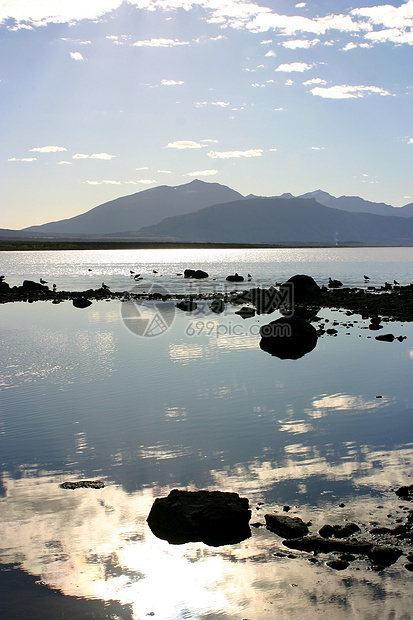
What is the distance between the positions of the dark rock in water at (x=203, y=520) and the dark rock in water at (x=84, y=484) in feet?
6.90

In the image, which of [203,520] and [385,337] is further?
[385,337]

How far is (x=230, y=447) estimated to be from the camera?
48.2ft

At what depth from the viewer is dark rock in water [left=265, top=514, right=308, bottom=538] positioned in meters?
10.2

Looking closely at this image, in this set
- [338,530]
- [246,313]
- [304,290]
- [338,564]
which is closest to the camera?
[338,564]

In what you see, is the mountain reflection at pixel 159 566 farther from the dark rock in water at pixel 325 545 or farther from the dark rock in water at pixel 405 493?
the dark rock in water at pixel 405 493

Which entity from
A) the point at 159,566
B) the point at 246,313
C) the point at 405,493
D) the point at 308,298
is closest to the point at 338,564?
the point at 159,566

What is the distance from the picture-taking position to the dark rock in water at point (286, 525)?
400 inches

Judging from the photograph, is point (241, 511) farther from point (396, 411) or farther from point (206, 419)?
point (396, 411)

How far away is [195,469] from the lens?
13.2 meters

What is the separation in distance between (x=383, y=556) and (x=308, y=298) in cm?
4946

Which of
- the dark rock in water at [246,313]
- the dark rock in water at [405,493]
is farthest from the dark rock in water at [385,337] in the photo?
the dark rock in water at [405,493]

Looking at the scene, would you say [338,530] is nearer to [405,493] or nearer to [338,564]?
[338,564]

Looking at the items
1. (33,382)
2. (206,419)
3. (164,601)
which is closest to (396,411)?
(206,419)

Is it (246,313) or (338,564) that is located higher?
(246,313)
